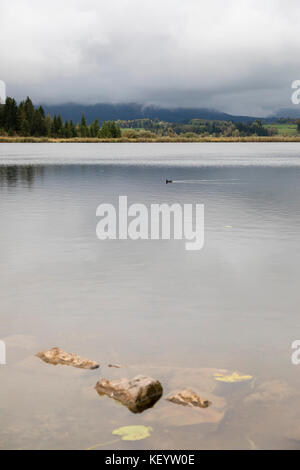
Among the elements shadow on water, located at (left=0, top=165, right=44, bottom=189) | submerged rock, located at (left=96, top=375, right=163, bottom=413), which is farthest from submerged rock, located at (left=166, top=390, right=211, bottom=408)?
shadow on water, located at (left=0, top=165, right=44, bottom=189)

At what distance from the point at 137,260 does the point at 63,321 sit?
329 inches

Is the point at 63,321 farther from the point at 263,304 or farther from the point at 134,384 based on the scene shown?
the point at 263,304

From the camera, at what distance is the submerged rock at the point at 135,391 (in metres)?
10.3

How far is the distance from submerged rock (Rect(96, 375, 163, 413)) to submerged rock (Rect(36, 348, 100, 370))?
1.12 m

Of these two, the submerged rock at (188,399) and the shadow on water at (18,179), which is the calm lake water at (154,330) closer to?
the submerged rock at (188,399)

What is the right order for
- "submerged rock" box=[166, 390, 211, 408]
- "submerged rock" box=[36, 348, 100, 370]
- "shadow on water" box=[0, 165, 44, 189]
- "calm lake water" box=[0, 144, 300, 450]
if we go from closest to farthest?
"calm lake water" box=[0, 144, 300, 450] → "submerged rock" box=[166, 390, 211, 408] → "submerged rock" box=[36, 348, 100, 370] → "shadow on water" box=[0, 165, 44, 189]

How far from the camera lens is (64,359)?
12.2m

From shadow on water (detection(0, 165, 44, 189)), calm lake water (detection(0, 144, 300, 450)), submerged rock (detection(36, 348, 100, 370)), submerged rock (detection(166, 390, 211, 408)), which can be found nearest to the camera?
calm lake water (detection(0, 144, 300, 450))

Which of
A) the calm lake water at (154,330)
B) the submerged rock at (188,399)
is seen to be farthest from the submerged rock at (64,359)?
the submerged rock at (188,399)

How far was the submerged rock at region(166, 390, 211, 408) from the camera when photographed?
10.2 meters

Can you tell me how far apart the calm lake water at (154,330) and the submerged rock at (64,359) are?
0.65 ft

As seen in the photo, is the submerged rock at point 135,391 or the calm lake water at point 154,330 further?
the submerged rock at point 135,391

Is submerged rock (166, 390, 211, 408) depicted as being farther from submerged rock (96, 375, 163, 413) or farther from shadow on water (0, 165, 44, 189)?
shadow on water (0, 165, 44, 189)

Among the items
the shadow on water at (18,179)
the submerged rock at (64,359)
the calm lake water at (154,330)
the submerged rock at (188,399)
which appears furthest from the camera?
the shadow on water at (18,179)
